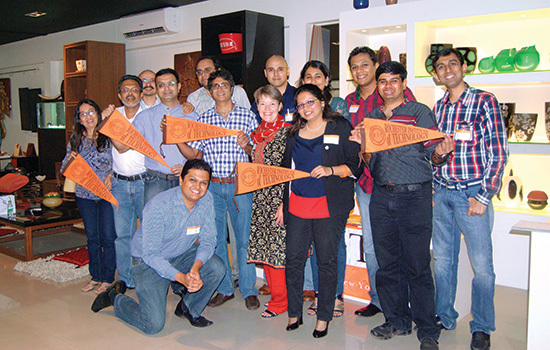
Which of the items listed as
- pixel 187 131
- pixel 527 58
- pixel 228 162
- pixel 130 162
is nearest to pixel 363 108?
pixel 228 162

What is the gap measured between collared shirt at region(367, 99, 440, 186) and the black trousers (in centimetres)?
44

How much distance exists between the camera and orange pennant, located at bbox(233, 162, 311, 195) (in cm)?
313

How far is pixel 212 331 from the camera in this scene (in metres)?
3.30

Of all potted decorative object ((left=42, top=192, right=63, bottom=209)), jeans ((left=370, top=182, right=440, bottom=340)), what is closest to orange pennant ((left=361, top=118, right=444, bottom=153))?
jeans ((left=370, top=182, right=440, bottom=340))

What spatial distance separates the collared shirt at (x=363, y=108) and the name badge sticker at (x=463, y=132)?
0.44m

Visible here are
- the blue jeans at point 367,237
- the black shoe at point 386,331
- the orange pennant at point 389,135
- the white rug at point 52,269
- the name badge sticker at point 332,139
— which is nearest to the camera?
the orange pennant at point 389,135

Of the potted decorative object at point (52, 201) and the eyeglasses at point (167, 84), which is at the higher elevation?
the eyeglasses at point (167, 84)

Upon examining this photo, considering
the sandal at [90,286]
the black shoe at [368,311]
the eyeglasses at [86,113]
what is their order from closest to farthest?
the black shoe at [368,311] < the eyeglasses at [86,113] < the sandal at [90,286]

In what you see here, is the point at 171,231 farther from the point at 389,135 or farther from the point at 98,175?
the point at 389,135

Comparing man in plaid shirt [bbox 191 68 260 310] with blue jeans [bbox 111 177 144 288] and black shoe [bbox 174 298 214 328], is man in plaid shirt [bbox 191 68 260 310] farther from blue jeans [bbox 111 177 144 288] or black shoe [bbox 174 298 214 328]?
blue jeans [bbox 111 177 144 288]

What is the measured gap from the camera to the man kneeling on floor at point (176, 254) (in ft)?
10.1

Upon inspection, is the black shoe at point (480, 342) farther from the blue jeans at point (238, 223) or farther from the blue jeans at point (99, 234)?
the blue jeans at point (99, 234)

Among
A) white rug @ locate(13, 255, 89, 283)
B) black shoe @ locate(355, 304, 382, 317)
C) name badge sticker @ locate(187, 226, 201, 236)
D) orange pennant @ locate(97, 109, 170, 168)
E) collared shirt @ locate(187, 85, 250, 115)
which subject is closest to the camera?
name badge sticker @ locate(187, 226, 201, 236)

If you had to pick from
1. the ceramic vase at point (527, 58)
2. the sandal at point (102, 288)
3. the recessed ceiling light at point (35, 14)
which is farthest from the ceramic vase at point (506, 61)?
the recessed ceiling light at point (35, 14)
